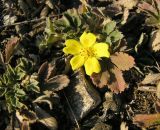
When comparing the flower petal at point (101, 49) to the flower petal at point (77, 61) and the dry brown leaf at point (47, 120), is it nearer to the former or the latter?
the flower petal at point (77, 61)

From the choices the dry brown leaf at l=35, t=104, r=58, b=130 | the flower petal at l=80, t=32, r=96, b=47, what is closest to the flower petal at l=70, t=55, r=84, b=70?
the flower petal at l=80, t=32, r=96, b=47

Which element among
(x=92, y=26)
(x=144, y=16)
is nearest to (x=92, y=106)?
(x=92, y=26)

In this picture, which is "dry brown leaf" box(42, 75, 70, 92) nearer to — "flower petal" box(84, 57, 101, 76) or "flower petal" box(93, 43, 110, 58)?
"flower petal" box(84, 57, 101, 76)

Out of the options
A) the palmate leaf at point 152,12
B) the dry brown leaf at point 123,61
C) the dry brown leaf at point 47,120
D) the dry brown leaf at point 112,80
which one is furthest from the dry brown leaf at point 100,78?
the palmate leaf at point 152,12

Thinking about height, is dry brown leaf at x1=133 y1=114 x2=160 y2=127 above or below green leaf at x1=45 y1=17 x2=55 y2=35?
below

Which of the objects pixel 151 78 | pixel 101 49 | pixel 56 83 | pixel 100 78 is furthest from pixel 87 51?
pixel 151 78

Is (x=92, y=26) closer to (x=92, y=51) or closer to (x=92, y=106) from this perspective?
(x=92, y=51)
